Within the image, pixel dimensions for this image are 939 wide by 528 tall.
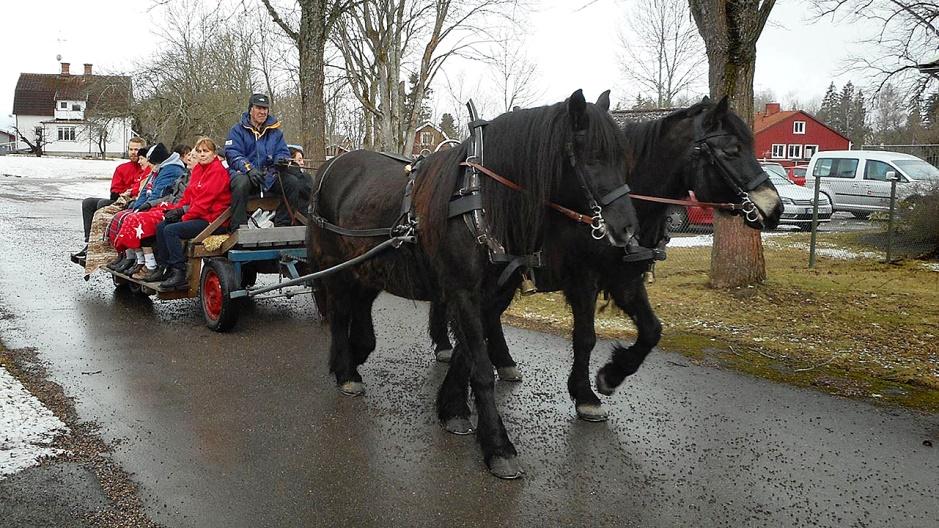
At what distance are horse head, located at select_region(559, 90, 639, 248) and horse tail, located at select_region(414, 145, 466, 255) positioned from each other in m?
0.74

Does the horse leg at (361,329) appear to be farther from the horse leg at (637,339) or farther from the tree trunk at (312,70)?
the tree trunk at (312,70)

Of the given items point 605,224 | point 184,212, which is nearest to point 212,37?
point 184,212

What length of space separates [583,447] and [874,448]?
67.9 inches

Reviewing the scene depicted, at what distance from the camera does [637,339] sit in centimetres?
509

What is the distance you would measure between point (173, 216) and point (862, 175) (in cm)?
1814

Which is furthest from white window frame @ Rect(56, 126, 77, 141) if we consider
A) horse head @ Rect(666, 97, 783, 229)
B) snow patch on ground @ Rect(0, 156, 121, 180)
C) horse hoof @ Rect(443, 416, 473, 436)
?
horse head @ Rect(666, 97, 783, 229)

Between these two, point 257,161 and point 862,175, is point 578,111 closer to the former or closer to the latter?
point 257,161

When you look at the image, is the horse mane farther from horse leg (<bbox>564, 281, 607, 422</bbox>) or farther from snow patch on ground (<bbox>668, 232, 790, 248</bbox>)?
snow patch on ground (<bbox>668, 232, 790, 248</bbox>)

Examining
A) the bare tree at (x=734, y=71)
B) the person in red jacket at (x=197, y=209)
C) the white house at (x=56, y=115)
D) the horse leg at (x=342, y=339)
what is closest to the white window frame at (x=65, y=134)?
the white house at (x=56, y=115)

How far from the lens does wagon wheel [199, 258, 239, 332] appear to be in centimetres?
689

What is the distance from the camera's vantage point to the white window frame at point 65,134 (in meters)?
71.6

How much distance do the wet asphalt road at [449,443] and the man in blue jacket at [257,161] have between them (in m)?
1.35

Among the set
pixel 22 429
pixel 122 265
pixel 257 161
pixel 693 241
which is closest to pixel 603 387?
pixel 22 429

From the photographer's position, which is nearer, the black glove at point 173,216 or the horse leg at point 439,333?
the horse leg at point 439,333
